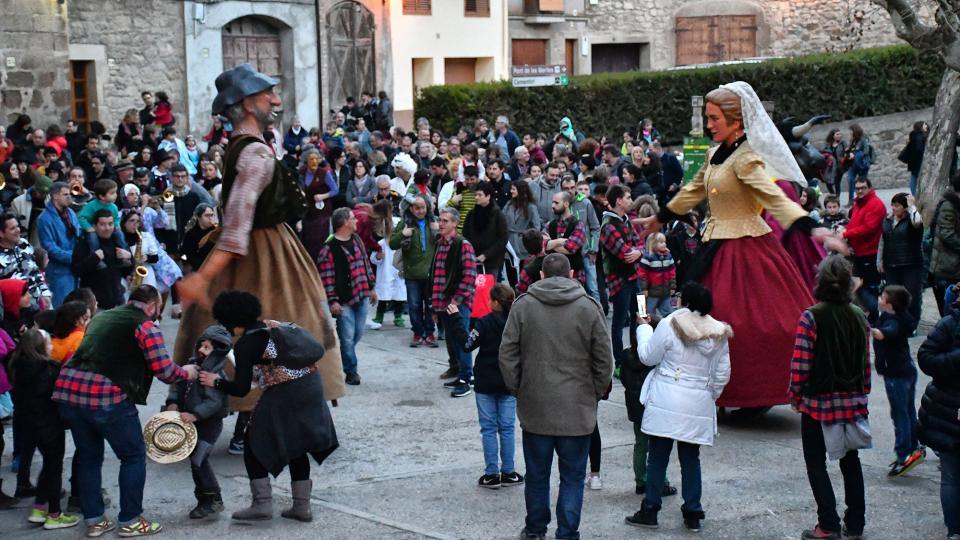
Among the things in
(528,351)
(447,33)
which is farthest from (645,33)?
(528,351)

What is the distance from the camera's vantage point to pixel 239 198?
777 centimetres

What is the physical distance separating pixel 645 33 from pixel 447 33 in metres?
8.83

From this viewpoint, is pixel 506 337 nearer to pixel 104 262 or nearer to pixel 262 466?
pixel 262 466

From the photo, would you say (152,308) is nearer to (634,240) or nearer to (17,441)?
(17,441)

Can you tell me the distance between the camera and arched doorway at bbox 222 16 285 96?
27.3m

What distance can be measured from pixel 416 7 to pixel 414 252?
64.2 ft

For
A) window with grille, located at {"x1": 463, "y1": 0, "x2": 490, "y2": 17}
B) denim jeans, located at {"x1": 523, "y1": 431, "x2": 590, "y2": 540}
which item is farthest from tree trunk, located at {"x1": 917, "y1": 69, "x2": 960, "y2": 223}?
window with grille, located at {"x1": 463, "y1": 0, "x2": 490, "y2": 17}

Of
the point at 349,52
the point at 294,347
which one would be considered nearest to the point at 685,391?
the point at 294,347

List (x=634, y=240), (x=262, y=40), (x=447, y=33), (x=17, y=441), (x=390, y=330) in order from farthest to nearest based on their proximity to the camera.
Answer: (x=447, y=33) < (x=262, y=40) < (x=390, y=330) < (x=634, y=240) < (x=17, y=441)

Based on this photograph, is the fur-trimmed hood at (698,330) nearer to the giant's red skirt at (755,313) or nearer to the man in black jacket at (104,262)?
the giant's red skirt at (755,313)

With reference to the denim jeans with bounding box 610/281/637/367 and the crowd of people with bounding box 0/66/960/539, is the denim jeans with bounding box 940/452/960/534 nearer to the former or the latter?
the crowd of people with bounding box 0/66/960/539

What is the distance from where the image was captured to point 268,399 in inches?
311

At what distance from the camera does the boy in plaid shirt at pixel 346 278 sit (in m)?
11.8

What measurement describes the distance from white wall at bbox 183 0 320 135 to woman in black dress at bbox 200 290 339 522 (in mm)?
18223
